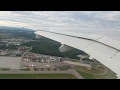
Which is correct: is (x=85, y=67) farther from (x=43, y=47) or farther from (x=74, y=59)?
(x=43, y=47)

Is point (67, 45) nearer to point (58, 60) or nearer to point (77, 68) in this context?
point (77, 68)

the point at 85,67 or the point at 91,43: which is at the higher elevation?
the point at 91,43

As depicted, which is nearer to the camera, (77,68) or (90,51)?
(90,51)

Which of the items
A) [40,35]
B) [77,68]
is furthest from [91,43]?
[77,68]

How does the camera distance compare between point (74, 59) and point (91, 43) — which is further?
point (74, 59)

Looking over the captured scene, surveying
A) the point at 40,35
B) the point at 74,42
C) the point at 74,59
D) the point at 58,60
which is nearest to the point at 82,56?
the point at 74,59

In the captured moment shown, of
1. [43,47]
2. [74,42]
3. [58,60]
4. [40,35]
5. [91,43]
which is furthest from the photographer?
[43,47]

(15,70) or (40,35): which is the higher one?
(40,35)

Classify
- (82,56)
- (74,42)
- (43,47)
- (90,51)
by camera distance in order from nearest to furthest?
1. (90,51)
2. (74,42)
3. (82,56)
4. (43,47)

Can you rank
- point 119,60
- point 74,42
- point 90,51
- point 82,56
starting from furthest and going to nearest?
1. point 82,56
2. point 74,42
3. point 90,51
4. point 119,60
